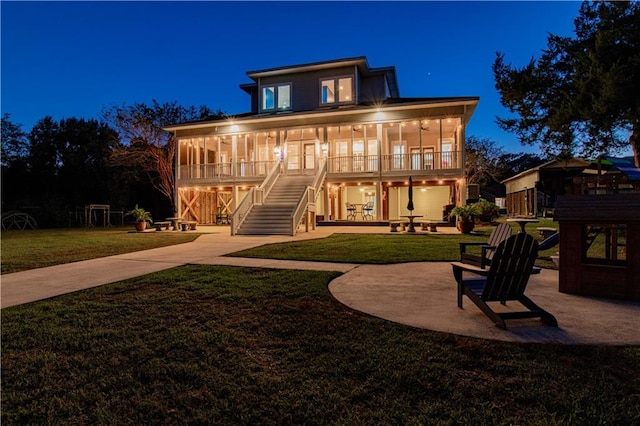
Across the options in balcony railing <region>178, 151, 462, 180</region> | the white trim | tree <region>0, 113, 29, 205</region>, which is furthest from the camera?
tree <region>0, 113, 29, 205</region>

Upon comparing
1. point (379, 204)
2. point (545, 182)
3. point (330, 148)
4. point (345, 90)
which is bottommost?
point (379, 204)

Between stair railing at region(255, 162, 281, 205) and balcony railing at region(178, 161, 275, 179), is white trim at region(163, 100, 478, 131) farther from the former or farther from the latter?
stair railing at region(255, 162, 281, 205)

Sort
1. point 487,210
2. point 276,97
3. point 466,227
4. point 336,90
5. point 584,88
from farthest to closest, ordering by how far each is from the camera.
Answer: point 276,97
point 336,90
point 487,210
point 466,227
point 584,88

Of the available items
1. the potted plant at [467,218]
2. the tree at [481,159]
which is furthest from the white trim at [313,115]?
the tree at [481,159]

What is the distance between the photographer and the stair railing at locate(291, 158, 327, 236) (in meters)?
14.0

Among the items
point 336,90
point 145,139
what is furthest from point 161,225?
point 336,90

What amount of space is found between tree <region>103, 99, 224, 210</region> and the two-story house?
2.69 meters

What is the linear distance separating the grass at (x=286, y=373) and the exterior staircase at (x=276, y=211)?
10197 mm

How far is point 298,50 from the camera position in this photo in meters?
125

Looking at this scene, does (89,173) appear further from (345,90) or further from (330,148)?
(345,90)

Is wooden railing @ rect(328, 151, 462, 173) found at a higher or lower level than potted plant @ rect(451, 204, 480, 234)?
higher

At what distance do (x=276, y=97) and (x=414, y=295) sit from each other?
2081cm

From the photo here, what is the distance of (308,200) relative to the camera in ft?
51.4

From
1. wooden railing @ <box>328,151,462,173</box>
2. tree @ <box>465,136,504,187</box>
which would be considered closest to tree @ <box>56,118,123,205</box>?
wooden railing @ <box>328,151,462,173</box>
